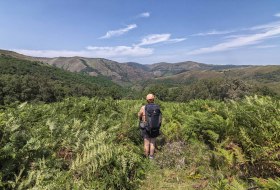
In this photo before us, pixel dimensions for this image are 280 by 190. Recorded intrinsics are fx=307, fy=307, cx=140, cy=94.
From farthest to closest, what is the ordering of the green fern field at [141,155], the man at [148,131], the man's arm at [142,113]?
the man's arm at [142,113] < the man at [148,131] < the green fern field at [141,155]

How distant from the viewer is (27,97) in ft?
329

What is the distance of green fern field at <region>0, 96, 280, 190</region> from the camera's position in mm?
5715

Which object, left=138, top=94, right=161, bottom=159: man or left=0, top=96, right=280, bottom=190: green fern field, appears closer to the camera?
left=0, top=96, right=280, bottom=190: green fern field

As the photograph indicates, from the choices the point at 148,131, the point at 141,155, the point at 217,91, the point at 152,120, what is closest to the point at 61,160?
the point at 141,155

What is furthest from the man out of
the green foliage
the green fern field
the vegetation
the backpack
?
the vegetation

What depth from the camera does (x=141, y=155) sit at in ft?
31.1

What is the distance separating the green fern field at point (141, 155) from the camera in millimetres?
5715

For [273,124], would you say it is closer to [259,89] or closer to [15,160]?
[15,160]

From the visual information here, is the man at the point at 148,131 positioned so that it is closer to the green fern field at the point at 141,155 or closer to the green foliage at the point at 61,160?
the green fern field at the point at 141,155

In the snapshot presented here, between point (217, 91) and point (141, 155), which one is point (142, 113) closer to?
point (141, 155)

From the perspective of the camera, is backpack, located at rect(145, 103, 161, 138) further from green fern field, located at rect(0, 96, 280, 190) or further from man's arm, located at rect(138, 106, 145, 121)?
green fern field, located at rect(0, 96, 280, 190)

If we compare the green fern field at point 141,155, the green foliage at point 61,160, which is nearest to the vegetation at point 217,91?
the green fern field at point 141,155

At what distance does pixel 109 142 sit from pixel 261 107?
4297 millimetres

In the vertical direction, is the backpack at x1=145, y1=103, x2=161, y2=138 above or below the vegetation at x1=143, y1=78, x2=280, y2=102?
above
